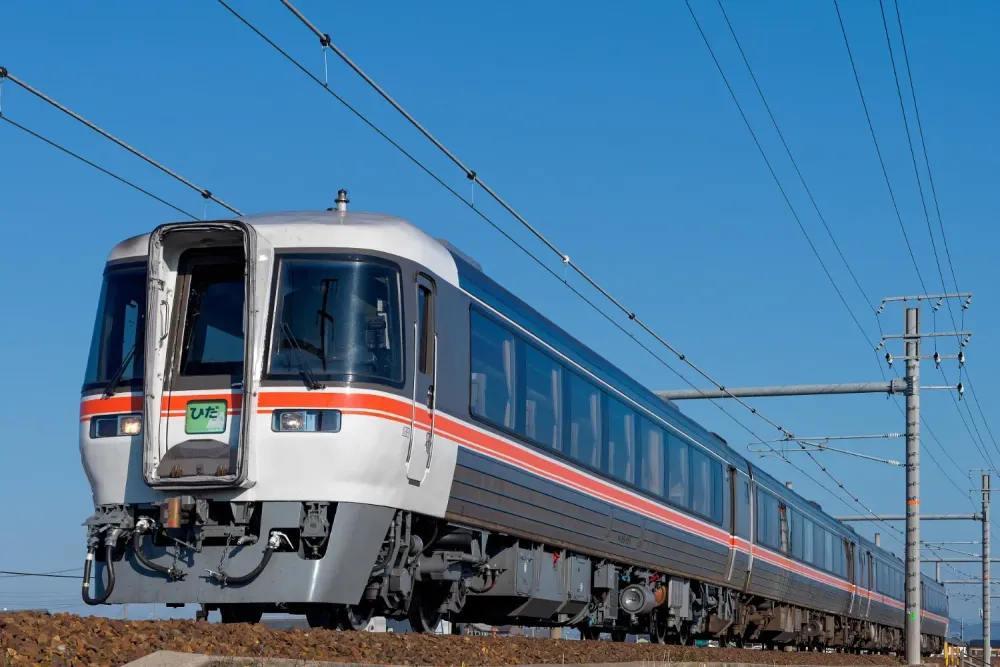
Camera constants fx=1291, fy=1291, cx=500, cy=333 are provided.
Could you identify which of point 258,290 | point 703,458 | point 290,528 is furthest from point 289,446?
point 703,458

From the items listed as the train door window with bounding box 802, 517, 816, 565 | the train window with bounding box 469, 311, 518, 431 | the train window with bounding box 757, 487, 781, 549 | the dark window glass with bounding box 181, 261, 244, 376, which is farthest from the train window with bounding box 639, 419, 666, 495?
the train door window with bounding box 802, 517, 816, 565

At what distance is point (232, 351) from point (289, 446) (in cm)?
97

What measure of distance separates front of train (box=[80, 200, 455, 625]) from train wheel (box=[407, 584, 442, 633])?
1.30 metres

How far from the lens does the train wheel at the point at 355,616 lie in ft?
32.6

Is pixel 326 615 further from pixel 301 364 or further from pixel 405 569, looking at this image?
pixel 301 364

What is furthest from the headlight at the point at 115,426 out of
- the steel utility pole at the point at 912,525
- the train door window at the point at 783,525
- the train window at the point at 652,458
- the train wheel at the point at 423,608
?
the steel utility pole at the point at 912,525

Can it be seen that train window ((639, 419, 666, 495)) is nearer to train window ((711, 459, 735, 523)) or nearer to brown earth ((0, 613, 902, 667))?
train window ((711, 459, 735, 523))

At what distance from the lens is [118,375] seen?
1000cm

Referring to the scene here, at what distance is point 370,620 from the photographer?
1059cm

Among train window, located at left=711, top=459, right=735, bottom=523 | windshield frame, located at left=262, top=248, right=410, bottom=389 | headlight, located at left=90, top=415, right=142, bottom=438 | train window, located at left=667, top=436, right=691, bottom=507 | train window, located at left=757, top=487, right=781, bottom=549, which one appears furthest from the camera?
train window, located at left=757, top=487, right=781, bottom=549

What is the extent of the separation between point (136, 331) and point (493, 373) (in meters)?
3.22

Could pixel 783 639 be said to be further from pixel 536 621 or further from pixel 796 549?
pixel 536 621

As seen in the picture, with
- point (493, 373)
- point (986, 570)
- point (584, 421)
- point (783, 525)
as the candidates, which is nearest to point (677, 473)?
point (584, 421)

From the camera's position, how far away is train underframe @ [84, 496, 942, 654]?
9.24 m
